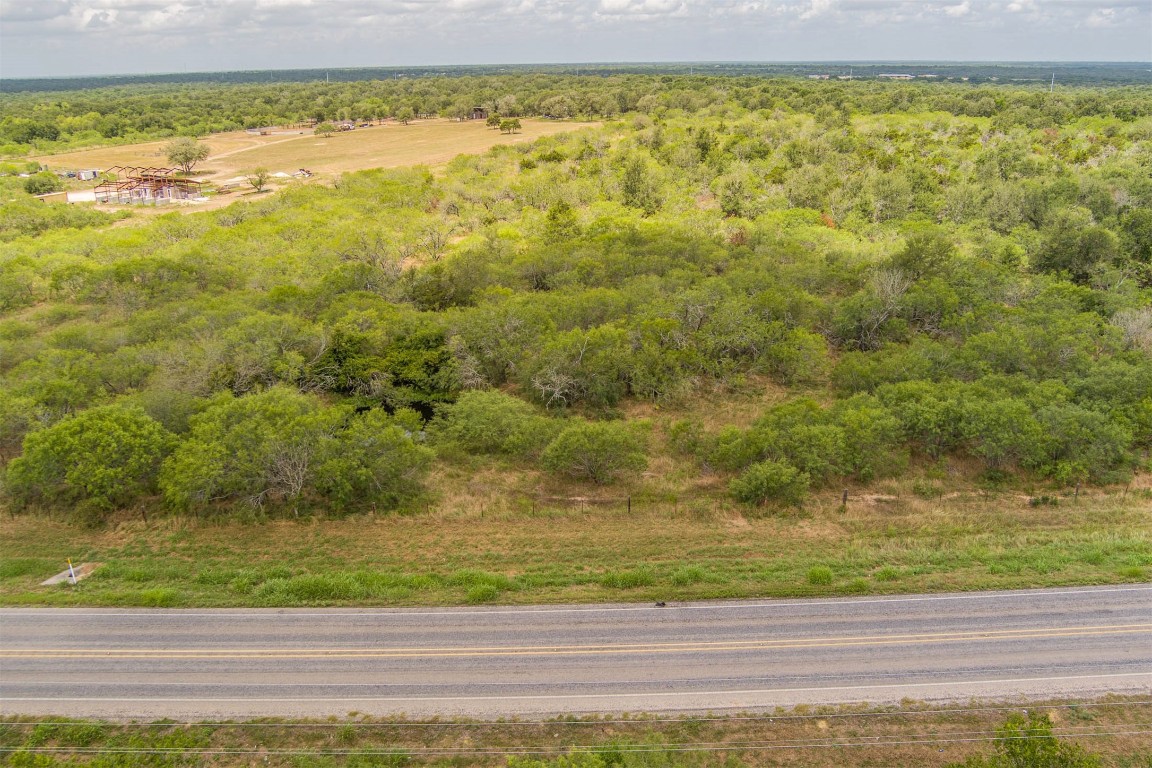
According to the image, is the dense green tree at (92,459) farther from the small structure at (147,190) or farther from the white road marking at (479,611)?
the small structure at (147,190)

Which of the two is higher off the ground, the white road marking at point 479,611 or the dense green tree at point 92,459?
the dense green tree at point 92,459

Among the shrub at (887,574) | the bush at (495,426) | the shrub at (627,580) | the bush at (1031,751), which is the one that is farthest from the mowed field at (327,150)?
the bush at (1031,751)

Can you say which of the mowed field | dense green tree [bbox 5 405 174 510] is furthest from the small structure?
dense green tree [bbox 5 405 174 510]

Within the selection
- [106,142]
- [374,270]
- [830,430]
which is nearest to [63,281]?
[374,270]

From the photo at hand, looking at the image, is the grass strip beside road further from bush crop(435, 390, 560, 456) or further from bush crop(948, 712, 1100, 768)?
bush crop(948, 712, 1100, 768)

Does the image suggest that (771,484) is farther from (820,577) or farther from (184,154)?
(184,154)

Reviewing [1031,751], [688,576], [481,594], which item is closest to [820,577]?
[688,576]

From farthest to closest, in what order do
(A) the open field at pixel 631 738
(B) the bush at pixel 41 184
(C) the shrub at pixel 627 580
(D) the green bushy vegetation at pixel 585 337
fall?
1. (B) the bush at pixel 41 184
2. (D) the green bushy vegetation at pixel 585 337
3. (C) the shrub at pixel 627 580
4. (A) the open field at pixel 631 738
